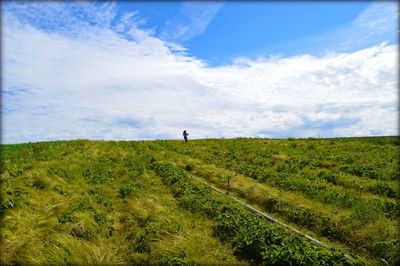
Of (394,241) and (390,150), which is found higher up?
(390,150)

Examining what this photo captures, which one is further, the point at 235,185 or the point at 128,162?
the point at 128,162

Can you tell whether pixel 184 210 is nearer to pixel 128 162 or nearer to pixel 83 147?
pixel 128 162

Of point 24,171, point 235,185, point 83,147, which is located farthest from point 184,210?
point 83,147

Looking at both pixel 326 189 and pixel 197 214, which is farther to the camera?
pixel 326 189

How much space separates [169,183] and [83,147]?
17413mm

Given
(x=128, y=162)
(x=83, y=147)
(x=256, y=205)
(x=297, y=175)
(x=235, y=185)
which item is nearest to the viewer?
(x=256, y=205)

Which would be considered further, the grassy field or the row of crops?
the row of crops

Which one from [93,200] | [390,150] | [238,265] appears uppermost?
[390,150]

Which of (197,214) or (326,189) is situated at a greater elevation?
(326,189)

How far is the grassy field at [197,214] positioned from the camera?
341 inches

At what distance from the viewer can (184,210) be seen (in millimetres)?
12766

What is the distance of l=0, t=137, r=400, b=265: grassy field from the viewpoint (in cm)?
866

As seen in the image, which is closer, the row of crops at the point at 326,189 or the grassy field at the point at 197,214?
the grassy field at the point at 197,214

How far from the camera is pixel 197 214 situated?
12.2 m
